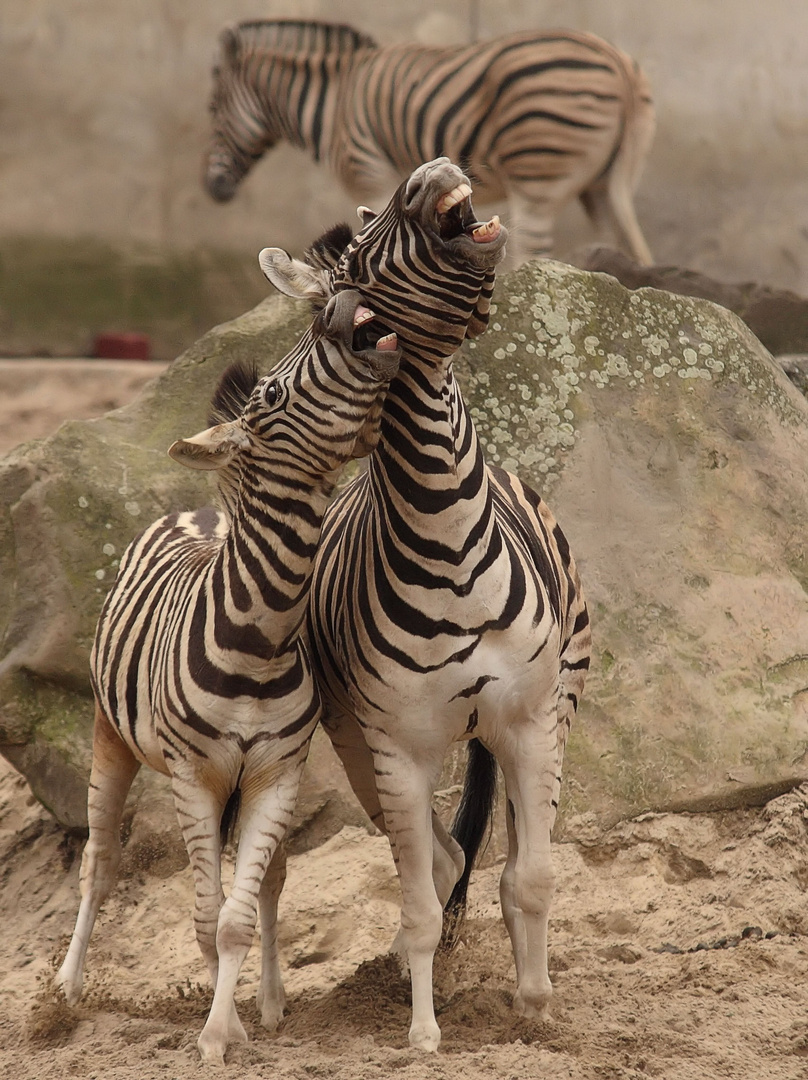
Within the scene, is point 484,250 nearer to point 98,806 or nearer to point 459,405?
point 459,405

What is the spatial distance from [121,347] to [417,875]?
8144 millimetres

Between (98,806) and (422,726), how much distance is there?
132 cm

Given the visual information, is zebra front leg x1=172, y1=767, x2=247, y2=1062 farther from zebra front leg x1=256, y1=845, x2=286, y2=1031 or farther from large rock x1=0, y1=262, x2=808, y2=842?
large rock x1=0, y1=262, x2=808, y2=842

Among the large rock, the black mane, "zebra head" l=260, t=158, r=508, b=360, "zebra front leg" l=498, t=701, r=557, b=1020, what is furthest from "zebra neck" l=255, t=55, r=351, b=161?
"zebra front leg" l=498, t=701, r=557, b=1020

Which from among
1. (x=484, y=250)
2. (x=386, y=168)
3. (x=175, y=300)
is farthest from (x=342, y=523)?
(x=175, y=300)

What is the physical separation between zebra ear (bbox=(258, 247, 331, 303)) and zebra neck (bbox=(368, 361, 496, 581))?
32 centimetres

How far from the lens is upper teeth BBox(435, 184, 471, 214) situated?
2717 millimetres

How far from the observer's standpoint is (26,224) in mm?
10797

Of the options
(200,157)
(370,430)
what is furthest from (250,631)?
(200,157)

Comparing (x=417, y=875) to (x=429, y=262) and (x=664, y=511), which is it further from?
(x=664, y=511)

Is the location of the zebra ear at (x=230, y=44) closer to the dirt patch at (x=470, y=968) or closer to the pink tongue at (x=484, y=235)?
Answer: the dirt patch at (x=470, y=968)

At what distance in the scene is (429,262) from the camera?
281 centimetres

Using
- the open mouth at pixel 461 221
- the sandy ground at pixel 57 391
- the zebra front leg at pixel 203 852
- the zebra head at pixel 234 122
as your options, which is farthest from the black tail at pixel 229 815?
the zebra head at pixel 234 122

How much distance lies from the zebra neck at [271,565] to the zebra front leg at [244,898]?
38 cm
